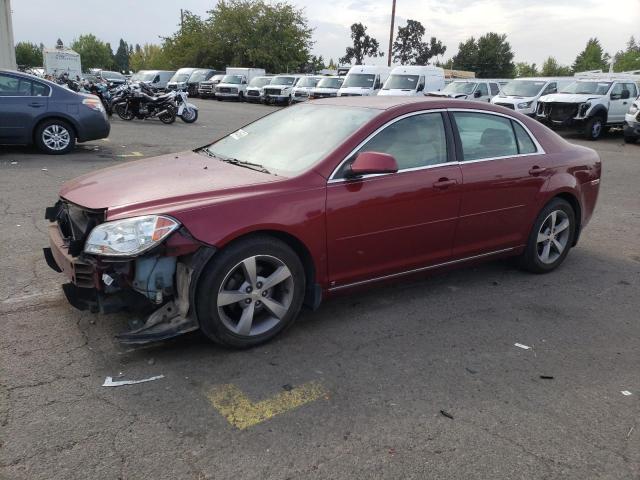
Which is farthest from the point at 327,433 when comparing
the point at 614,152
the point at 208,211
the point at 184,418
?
the point at 614,152

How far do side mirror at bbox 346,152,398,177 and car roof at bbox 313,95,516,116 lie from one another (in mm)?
694

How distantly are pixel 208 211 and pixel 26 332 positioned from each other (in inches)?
59.5

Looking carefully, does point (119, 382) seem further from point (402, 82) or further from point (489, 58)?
point (489, 58)

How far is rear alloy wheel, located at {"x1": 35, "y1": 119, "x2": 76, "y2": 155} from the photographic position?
1051cm

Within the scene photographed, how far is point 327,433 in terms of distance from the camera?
9.20ft

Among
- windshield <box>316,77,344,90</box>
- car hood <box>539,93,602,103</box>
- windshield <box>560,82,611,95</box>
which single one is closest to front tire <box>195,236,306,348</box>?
car hood <box>539,93,602,103</box>

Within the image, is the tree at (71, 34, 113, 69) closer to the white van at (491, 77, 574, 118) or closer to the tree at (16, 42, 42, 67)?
the tree at (16, 42, 42, 67)

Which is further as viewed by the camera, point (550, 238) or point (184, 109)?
point (184, 109)

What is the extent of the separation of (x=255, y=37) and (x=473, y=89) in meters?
31.4

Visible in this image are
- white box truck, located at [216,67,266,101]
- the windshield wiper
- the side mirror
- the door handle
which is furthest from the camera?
white box truck, located at [216,67,266,101]

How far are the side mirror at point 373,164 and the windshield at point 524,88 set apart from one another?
766 inches

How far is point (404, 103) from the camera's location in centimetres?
438

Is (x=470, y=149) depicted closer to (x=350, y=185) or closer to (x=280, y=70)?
(x=350, y=185)

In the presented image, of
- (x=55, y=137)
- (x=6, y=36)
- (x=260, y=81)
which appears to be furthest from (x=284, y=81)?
(x=55, y=137)
